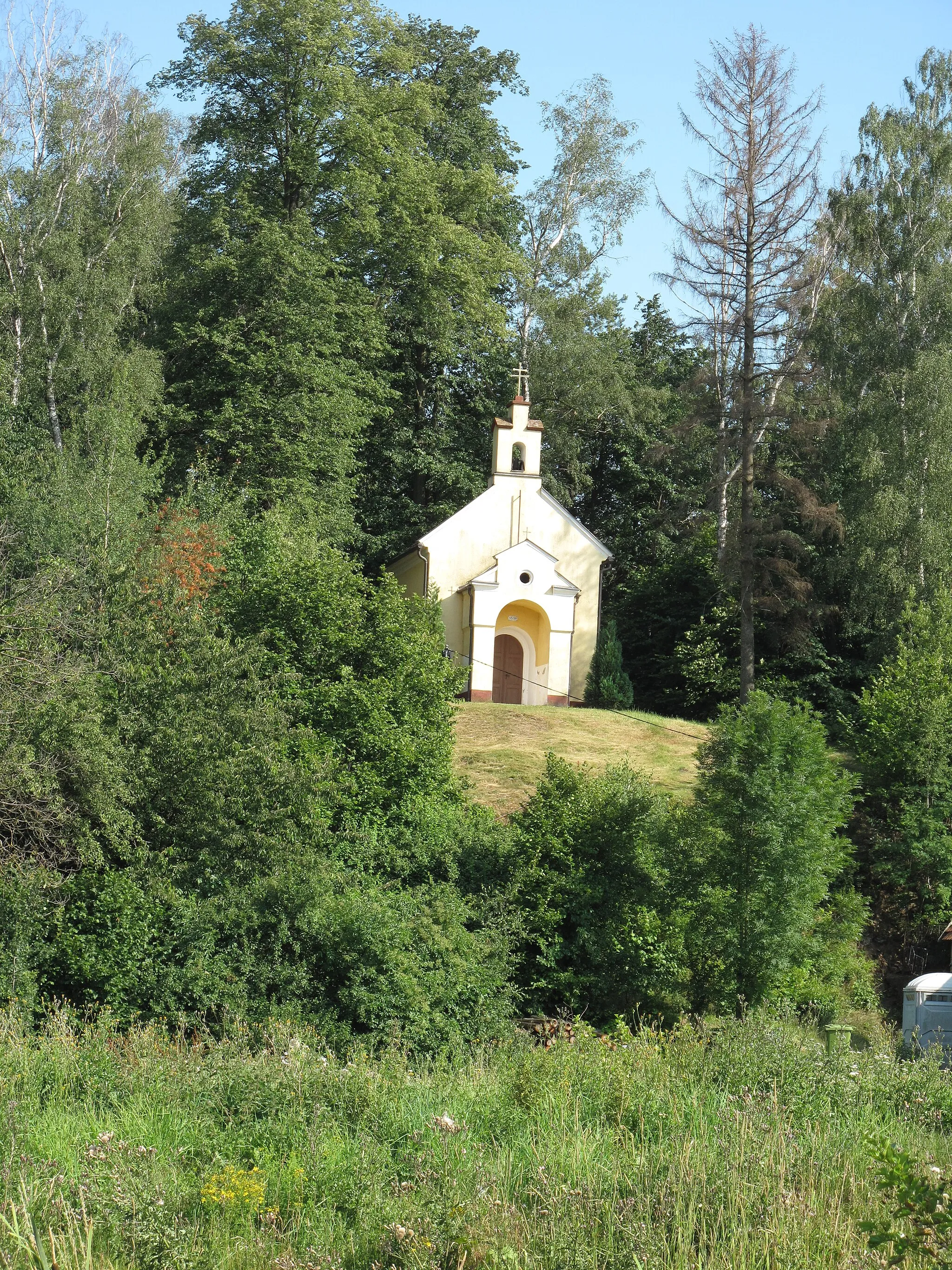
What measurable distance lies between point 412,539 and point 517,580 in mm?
6326

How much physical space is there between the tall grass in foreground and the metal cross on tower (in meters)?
24.6

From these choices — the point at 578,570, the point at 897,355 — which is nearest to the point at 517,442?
the point at 578,570

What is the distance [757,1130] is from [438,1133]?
1.87 meters

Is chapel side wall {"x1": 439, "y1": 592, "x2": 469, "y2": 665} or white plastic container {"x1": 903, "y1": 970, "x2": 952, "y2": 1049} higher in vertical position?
chapel side wall {"x1": 439, "y1": 592, "x2": 469, "y2": 665}

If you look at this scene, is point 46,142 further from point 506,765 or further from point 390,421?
point 506,765

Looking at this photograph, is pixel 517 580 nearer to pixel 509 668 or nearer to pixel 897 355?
pixel 509 668

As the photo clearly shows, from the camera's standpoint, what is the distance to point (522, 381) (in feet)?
112

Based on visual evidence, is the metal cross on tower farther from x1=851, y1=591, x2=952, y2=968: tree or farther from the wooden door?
x1=851, y1=591, x2=952, y2=968: tree

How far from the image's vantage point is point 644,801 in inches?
745

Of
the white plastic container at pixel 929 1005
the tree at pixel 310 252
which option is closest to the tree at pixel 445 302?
the tree at pixel 310 252

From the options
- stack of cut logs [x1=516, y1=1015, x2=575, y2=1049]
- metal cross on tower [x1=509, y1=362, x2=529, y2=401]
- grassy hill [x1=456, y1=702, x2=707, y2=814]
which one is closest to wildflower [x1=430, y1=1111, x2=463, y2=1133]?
stack of cut logs [x1=516, y1=1015, x2=575, y2=1049]

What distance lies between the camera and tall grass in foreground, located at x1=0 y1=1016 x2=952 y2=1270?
5809mm

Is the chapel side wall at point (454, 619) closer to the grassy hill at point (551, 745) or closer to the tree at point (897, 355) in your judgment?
the grassy hill at point (551, 745)

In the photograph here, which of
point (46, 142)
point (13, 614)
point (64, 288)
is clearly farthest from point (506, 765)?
point (46, 142)
